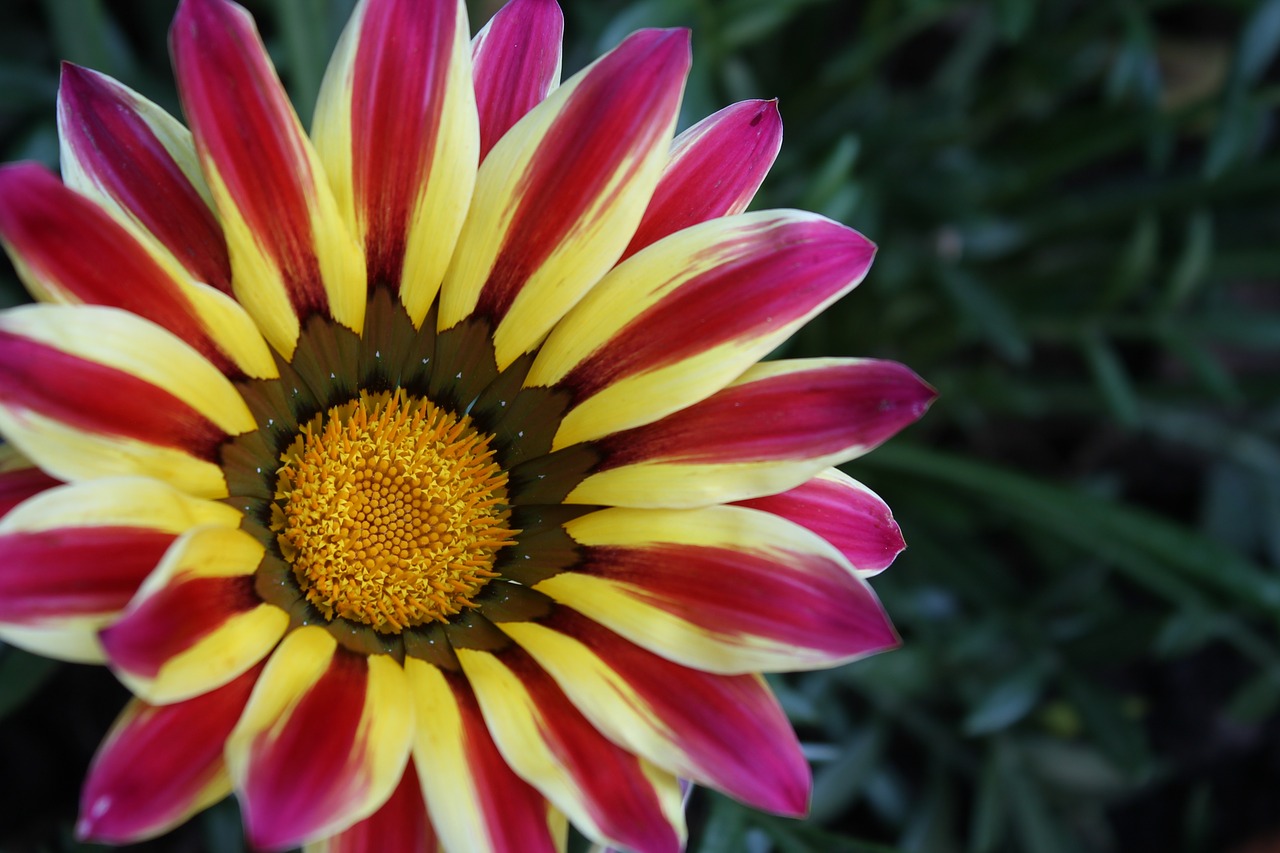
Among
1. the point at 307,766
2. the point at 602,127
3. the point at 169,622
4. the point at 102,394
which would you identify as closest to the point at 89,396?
the point at 102,394

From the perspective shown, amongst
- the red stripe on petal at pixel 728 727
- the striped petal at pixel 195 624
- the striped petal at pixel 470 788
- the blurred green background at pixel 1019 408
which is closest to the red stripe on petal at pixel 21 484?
the striped petal at pixel 195 624

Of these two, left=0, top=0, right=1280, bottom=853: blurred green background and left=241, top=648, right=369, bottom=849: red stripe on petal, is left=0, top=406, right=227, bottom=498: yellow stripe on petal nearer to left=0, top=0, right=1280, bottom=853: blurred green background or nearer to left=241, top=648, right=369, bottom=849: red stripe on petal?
left=241, top=648, right=369, bottom=849: red stripe on petal

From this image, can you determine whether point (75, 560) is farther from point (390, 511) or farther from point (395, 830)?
point (390, 511)

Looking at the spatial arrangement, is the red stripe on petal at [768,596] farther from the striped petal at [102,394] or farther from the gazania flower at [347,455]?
the striped petal at [102,394]

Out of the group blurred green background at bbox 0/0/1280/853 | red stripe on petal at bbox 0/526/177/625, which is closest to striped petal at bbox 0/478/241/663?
red stripe on petal at bbox 0/526/177/625

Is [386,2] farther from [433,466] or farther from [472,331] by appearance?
[433,466]

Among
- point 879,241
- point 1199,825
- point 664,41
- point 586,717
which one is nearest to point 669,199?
point 664,41
